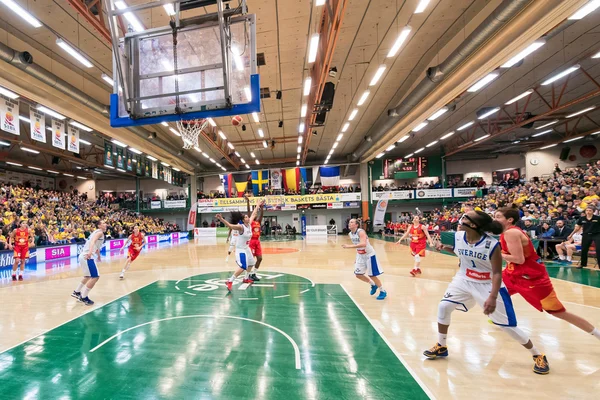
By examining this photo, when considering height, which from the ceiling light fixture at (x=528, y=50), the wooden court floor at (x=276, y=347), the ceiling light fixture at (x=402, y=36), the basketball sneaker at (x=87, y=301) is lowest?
the wooden court floor at (x=276, y=347)

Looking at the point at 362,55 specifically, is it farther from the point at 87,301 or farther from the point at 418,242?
the point at 87,301

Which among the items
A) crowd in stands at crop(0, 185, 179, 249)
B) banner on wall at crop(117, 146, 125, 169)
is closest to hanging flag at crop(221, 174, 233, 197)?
crowd in stands at crop(0, 185, 179, 249)

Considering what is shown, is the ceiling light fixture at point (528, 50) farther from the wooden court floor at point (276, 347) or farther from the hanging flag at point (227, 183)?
the hanging flag at point (227, 183)

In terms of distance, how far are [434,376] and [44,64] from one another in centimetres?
1498

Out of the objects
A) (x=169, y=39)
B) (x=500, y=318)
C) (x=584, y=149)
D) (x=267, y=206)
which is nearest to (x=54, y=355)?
(x=169, y=39)

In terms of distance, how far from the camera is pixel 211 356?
368 centimetres

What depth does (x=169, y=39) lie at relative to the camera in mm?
5062

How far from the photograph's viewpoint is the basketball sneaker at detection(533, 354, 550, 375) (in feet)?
10.3

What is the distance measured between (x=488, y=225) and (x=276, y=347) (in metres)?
3.09

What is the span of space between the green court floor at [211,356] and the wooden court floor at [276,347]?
20 mm

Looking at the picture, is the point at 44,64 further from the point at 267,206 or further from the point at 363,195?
the point at 363,195

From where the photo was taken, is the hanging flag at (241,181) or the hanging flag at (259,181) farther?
the hanging flag at (241,181)

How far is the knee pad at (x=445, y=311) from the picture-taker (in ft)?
11.2

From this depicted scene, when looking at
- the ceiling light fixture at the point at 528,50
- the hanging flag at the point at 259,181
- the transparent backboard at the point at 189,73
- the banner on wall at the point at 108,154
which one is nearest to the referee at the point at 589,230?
the ceiling light fixture at the point at 528,50
